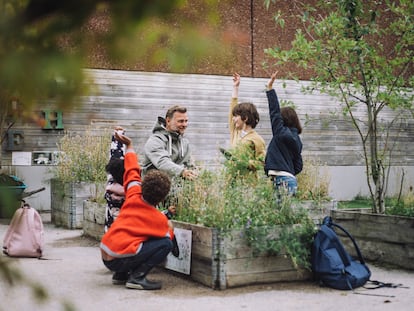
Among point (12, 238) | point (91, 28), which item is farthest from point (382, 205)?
point (91, 28)

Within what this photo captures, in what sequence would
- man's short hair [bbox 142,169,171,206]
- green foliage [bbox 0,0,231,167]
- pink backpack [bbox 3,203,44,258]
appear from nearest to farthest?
green foliage [bbox 0,0,231,167] → man's short hair [bbox 142,169,171,206] → pink backpack [bbox 3,203,44,258]

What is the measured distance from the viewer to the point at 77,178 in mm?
10852

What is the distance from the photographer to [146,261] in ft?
19.1

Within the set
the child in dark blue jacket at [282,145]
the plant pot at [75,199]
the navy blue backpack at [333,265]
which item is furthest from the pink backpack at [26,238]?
the navy blue backpack at [333,265]

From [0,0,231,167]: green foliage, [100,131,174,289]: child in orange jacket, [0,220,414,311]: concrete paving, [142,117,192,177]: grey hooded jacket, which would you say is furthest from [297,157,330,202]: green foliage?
[0,0,231,167]: green foliage

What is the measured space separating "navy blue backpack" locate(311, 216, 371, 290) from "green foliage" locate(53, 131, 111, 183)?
524 cm

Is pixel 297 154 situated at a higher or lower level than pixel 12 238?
higher

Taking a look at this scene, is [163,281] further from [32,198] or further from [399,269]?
[32,198]

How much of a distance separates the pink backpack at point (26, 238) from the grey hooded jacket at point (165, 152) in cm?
133

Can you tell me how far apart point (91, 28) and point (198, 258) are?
5.28 meters

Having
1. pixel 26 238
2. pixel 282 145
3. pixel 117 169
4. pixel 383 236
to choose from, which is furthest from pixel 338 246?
pixel 26 238

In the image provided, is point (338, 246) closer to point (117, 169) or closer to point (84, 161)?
point (117, 169)

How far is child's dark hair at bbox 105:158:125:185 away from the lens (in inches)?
271

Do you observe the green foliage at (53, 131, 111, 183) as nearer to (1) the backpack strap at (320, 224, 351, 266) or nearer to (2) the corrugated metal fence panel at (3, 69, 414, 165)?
(2) the corrugated metal fence panel at (3, 69, 414, 165)
